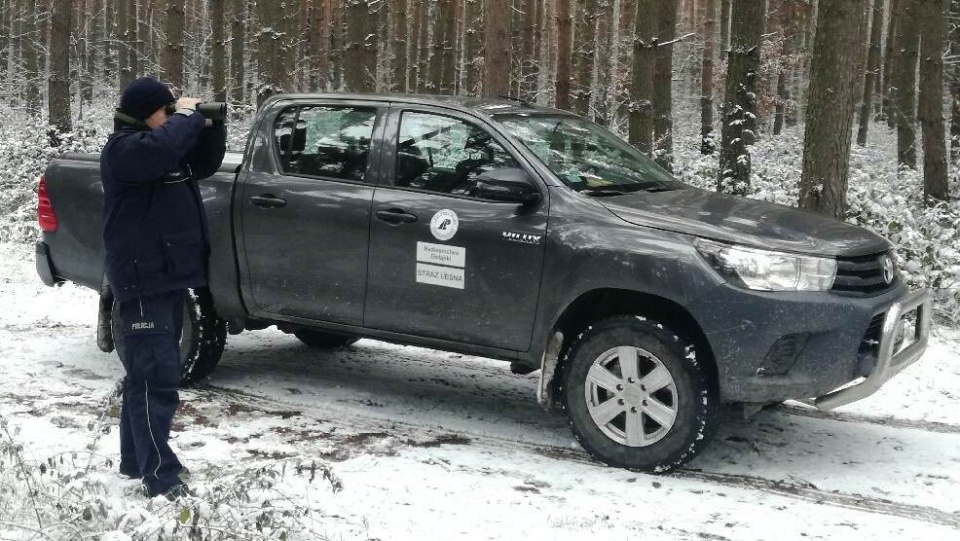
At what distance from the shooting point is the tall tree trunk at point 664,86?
1576 centimetres

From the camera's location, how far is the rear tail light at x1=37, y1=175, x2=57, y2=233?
23.1 ft

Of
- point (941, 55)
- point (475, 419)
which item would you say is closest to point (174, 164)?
point (475, 419)

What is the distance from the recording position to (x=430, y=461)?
5223 mm

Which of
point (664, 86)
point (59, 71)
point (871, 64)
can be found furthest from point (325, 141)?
point (871, 64)

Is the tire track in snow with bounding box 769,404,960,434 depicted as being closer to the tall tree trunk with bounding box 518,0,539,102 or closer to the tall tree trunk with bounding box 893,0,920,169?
the tall tree trunk with bounding box 893,0,920,169

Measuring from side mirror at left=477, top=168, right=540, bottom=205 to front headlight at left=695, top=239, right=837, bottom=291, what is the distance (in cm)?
118

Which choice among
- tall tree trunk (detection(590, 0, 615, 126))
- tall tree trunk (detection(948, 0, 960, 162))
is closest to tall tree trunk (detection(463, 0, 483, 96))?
tall tree trunk (detection(590, 0, 615, 126))

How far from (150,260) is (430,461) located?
1798mm

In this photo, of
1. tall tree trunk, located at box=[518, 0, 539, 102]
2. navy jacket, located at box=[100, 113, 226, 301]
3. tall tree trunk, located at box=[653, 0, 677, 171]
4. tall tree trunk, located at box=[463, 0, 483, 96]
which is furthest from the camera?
tall tree trunk, located at box=[518, 0, 539, 102]

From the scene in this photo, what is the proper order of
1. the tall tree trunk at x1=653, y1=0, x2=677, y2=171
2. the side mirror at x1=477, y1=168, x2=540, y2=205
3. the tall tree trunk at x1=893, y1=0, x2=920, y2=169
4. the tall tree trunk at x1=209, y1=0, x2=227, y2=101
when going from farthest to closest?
the tall tree trunk at x1=209, y1=0, x2=227, y2=101, the tall tree trunk at x1=893, y1=0, x2=920, y2=169, the tall tree trunk at x1=653, y1=0, x2=677, y2=171, the side mirror at x1=477, y1=168, x2=540, y2=205

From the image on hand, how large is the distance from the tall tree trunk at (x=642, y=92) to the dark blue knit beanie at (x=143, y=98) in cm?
1008

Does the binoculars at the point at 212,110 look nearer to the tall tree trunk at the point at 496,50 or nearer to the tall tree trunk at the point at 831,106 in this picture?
the tall tree trunk at the point at 831,106

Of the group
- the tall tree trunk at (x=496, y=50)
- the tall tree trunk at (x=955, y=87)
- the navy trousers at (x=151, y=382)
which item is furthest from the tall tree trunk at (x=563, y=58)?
the navy trousers at (x=151, y=382)

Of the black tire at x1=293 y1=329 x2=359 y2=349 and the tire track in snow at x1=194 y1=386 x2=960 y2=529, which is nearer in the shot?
the tire track in snow at x1=194 y1=386 x2=960 y2=529
